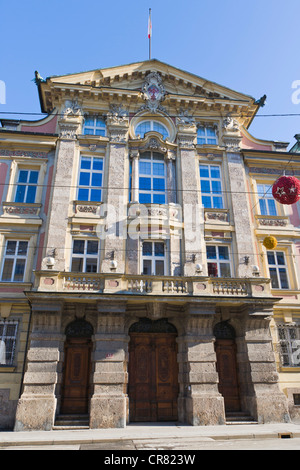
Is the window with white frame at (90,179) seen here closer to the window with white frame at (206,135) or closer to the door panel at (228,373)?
the window with white frame at (206,135)

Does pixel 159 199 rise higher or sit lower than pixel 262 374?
higher

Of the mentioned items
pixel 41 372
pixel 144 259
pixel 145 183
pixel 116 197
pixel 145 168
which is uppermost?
pixel 145 168

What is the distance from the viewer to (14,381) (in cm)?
1502

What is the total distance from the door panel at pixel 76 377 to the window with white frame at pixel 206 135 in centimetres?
1339

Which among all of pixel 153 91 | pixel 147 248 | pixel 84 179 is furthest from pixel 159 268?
pixel 153 91

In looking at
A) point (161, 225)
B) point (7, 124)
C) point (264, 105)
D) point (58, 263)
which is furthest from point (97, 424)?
point (264, 105)

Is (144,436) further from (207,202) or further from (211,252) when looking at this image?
(207,202)

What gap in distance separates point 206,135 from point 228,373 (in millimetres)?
13713

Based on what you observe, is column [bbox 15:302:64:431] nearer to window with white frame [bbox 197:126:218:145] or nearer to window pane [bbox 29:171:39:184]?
window pane [bbox 29:171:39:184]

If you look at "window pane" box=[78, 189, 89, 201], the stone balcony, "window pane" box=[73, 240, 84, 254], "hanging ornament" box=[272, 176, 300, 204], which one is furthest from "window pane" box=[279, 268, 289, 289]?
"window pane" box=[78, 189, 89, 201]

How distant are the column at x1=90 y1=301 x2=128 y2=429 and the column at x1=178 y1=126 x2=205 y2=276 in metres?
4.27

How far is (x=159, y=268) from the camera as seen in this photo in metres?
17.7

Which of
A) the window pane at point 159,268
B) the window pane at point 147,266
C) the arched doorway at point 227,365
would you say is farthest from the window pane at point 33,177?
the arched doorway at point 227,365
